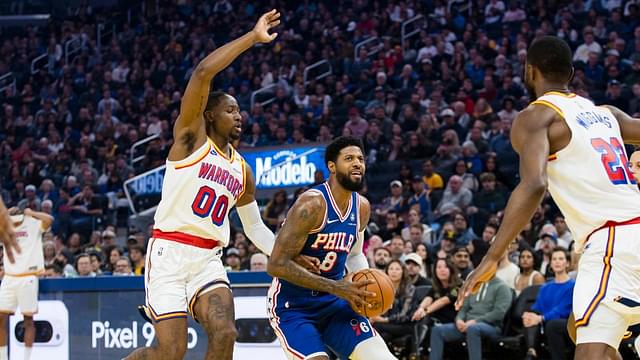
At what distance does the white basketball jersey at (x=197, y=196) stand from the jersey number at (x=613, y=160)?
285cm

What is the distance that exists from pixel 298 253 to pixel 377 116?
11.6 meters

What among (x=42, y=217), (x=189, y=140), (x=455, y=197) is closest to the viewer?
(x=189, y=140)

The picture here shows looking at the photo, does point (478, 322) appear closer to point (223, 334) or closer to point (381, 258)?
point (381, 258)

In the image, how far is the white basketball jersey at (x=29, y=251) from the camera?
12.1 meters

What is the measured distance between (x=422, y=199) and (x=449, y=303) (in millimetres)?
4321

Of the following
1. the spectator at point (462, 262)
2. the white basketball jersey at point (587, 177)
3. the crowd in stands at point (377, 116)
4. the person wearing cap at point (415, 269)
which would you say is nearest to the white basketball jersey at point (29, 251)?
the crowd in stands at point (377, 116)

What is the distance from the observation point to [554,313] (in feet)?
31.7

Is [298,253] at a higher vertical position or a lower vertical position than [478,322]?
higher

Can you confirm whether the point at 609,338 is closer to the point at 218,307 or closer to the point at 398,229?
the point at 218,307

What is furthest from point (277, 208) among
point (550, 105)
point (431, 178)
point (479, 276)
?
point (479, 276)

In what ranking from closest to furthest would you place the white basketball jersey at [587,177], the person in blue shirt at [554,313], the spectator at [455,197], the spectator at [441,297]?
the white basketball jersey at [587,177] → the person in blue shirt at [554,313] → the spectator at [441,297] → the spectator at [455,197]

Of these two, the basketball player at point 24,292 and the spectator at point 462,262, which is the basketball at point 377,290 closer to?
the spectator at point 462,262

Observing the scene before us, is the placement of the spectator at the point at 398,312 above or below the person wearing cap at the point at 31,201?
above

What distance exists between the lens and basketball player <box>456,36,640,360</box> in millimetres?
4648
